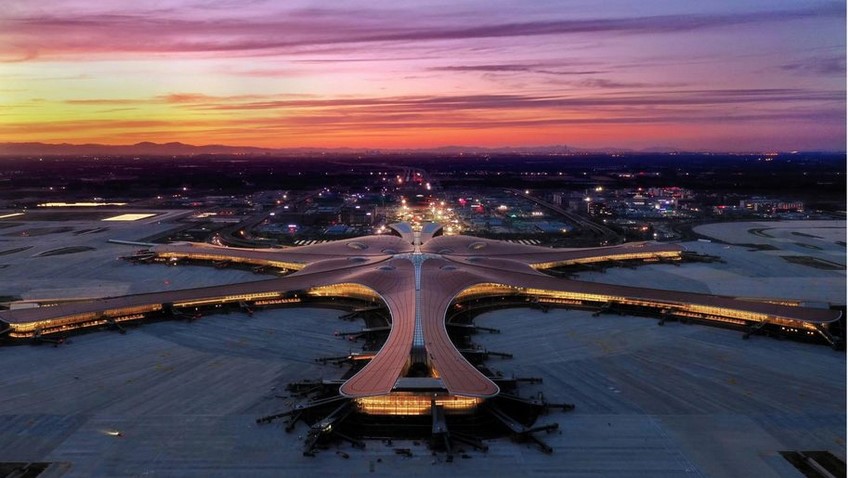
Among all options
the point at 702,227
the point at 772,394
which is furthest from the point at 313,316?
the point at 702,227

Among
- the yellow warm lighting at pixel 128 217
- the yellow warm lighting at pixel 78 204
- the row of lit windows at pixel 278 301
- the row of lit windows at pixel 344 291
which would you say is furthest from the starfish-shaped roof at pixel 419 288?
the yellow warm lighting at pixel 78 204

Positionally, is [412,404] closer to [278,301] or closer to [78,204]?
[278,301]

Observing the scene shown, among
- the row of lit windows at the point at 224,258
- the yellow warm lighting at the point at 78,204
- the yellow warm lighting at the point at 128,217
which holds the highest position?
the yellow warm lighting at the point at 78,204

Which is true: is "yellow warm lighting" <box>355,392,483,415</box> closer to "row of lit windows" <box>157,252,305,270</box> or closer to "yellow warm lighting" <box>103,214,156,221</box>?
"row of lit windows" <box>157,252,305,270</box>

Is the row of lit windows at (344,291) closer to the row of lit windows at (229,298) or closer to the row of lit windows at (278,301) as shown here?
the row of lit windows at (278,301)

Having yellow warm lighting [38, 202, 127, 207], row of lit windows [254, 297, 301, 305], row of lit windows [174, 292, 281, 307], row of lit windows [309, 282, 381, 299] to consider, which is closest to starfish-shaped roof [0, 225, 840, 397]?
row of lit windows [174, 292, 281, 307]

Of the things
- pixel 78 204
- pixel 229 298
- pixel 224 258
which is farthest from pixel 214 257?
pixel 78 204

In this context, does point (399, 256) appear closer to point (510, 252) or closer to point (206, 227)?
point (510, 252)

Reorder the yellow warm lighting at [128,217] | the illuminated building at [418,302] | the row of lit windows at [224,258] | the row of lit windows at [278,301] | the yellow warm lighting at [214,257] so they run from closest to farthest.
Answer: the illuminated building at [418,302]
the row of lit windows at [278,301]
the row of lit windows at [224,258]
the yellow warm lighting at [214,257]
the yellow warm lighting at [128,217]

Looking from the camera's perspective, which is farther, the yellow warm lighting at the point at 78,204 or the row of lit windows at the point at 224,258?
the yellow warm lighting at the point at 78,204
